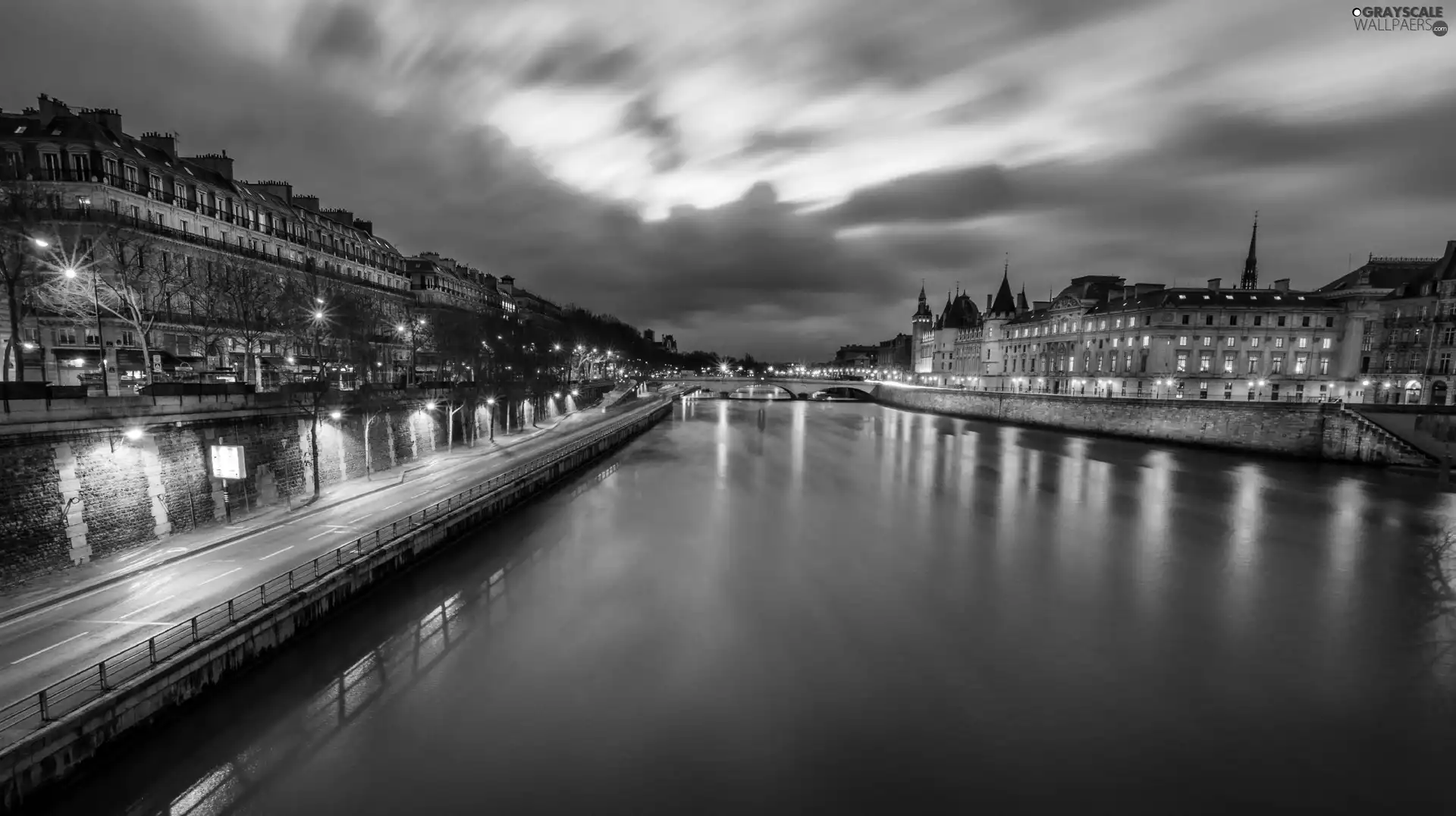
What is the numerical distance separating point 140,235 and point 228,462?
1608 centimetres

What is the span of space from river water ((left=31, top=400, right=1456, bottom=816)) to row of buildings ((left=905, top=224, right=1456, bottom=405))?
3218cm

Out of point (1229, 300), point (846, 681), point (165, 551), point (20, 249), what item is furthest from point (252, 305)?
point (1229, 300)

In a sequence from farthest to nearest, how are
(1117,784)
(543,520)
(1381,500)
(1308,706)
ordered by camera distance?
(1381,500)
(543,520)
(1308,706)
(1117,784)

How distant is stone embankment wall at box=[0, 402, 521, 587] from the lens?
12734 millimetres

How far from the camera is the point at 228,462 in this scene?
16766 mm

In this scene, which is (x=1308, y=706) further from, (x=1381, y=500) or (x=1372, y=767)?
(x=1381, y=500)

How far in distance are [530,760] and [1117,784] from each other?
9.81 metres

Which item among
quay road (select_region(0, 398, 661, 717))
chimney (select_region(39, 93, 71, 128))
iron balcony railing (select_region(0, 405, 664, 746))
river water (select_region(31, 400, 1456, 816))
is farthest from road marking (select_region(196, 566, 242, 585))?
chimney (select_region(39, 93, 71, 128))

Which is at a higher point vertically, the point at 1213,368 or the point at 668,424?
the point at 1213,368

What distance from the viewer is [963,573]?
19234mm

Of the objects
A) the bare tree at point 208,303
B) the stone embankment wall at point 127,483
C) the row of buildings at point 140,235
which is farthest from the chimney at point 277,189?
the stone embankment wall at point 127,483

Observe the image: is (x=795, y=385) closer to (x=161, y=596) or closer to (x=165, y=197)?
(x=165, y=197)

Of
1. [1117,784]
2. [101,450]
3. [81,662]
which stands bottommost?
[1117,784]

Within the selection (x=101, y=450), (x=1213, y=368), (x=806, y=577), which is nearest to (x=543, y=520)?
(x=806, y=577)
